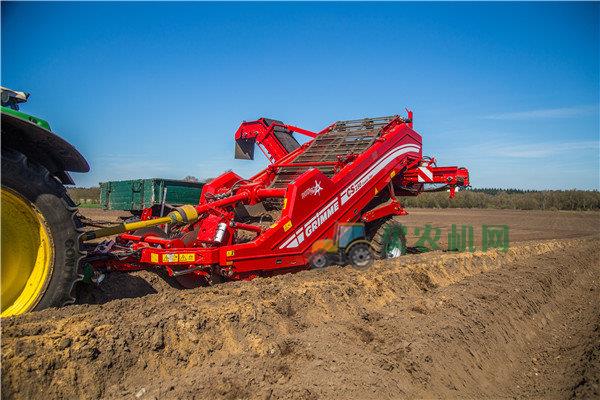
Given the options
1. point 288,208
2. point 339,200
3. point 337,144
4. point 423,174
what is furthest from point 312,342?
point 423,174

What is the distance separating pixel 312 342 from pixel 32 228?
2336 mm

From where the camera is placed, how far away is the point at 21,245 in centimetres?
331

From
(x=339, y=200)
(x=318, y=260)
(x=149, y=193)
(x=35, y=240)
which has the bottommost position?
(x=318, y=260)

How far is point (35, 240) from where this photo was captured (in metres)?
3.37

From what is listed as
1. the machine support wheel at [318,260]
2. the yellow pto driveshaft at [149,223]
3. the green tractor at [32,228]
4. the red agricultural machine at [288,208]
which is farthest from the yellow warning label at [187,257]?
the machine support wheel at [318,260]

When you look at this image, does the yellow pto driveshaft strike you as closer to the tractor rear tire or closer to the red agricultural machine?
the red agricultural machine

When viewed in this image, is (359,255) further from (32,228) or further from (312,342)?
(32,228)

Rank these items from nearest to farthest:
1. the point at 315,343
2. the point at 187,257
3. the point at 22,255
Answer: the point at 22,255 < the point at 315,343 < the point at 187,257

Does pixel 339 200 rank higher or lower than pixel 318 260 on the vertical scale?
higher

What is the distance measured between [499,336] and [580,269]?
538cm

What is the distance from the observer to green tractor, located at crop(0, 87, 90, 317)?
3227mm

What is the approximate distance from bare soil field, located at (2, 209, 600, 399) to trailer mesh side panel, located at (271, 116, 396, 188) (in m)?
1.91

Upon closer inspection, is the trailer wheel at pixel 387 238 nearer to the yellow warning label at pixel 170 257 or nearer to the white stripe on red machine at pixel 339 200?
the white stripe on red machine at pixel 339 200

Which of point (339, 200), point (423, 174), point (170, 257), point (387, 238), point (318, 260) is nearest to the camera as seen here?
point (170, 257)
